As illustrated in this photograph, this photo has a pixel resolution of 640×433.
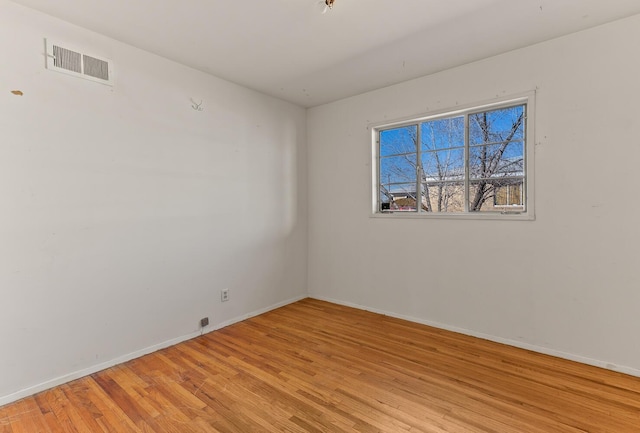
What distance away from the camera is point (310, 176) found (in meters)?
4.44

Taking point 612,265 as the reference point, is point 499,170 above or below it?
above

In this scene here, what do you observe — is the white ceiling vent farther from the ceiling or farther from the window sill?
the window sill

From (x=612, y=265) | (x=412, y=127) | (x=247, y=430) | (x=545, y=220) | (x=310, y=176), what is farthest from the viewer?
(x=310, y=176)

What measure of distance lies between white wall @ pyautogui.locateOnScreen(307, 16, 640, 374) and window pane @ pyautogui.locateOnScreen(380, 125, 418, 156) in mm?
184

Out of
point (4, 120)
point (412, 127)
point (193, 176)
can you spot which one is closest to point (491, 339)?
point (412, 127)

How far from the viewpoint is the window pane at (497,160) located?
9.62ft

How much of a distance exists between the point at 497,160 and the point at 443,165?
20.4 inches

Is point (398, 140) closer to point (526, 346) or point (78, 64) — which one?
point (526, 346)

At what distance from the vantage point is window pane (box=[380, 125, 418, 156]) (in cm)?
359

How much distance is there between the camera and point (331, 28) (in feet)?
7.97

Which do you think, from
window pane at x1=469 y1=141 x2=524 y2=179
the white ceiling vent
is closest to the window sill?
window pane at x1=469 y1=141 x2=524 y2=179

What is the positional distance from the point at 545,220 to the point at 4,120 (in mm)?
4142

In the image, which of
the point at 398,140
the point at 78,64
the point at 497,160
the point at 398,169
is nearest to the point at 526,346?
the point at 497,160

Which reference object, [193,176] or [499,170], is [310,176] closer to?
[193,176]
